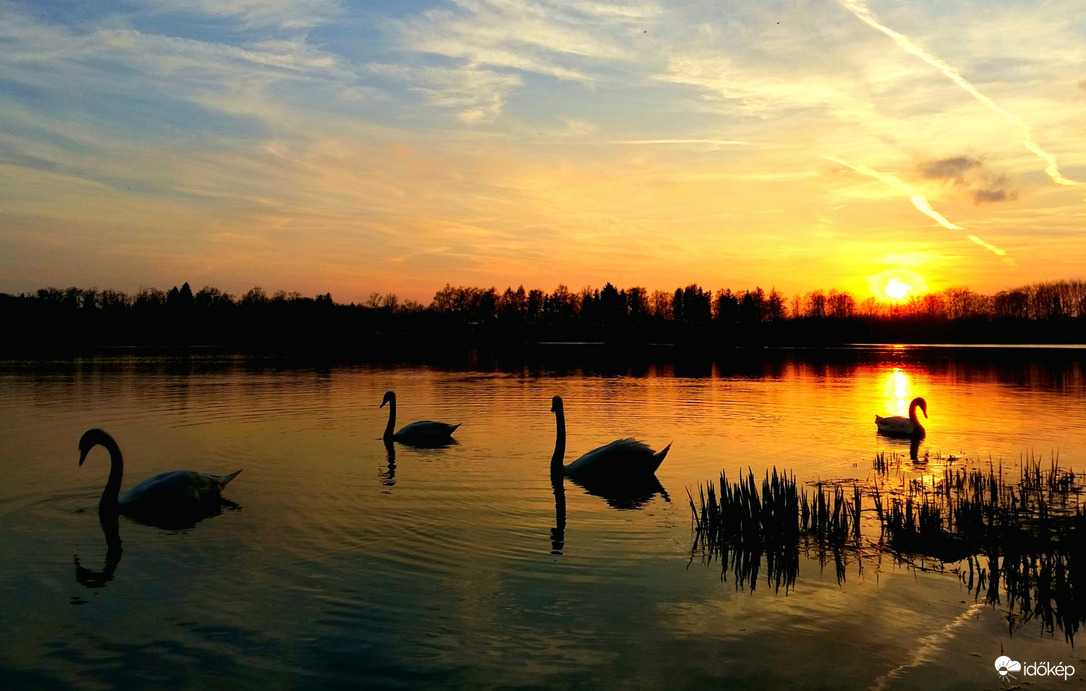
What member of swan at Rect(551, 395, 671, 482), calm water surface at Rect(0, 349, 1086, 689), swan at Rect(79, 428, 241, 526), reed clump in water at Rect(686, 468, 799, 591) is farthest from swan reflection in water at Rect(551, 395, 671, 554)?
swan at Rect(79, 428, 241, 526)

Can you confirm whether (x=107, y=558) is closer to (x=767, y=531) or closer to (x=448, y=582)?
(x=448, y=582)

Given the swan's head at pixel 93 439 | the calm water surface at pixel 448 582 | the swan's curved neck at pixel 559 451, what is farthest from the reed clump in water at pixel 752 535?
the swan's head at pixel 93 439

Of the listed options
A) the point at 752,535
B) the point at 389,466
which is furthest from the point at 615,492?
the point at 389,466

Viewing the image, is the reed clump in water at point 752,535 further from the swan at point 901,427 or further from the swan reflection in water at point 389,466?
the swan at point 901,427

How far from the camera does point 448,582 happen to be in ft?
29.2

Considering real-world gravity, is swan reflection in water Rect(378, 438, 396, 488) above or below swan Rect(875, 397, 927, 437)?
below

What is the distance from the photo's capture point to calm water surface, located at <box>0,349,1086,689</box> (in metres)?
6.70

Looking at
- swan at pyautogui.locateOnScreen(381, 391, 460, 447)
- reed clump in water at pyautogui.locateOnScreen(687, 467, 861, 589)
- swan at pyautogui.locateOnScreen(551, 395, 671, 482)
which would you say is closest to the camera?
reed clump in water at pyautogui.locateOnScreen(687, 467, 861, 589)

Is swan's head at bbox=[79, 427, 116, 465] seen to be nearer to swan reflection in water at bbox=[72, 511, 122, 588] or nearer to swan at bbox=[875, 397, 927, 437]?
swan reflection in water at bbox=[72, 511, 122, 588]

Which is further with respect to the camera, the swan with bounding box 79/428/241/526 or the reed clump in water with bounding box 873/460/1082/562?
the swan with bounding box 79/428/241/526

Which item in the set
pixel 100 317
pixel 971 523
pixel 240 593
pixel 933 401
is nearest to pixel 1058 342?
pixel 933 401

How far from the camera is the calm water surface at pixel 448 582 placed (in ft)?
22.0

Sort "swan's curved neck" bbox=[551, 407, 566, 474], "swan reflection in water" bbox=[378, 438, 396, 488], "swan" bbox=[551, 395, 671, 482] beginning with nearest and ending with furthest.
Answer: "swan" bbox=[551, 395, 671, 482], "swan reflection in water" bbox=[378, 438, 396, 488], "swan's curved neck" bbox=[551, 407, 566, 474]

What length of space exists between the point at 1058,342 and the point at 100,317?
15394cm
